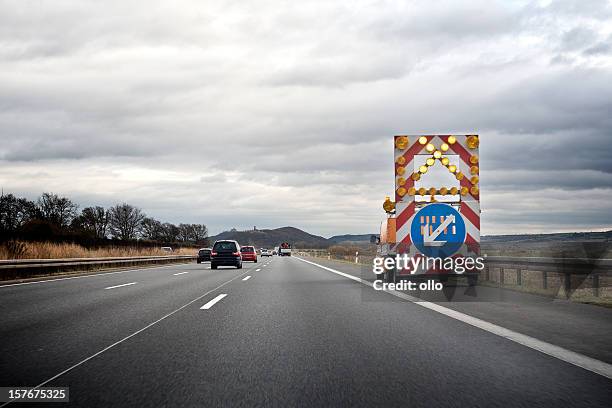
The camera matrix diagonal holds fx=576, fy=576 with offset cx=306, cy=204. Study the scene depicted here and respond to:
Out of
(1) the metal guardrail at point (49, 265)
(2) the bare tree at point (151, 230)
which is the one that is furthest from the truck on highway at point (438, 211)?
(2) the bare tree at point (151, 230)

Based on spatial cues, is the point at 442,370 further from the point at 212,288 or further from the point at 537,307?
the point at 212,288

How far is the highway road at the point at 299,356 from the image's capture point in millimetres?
4648

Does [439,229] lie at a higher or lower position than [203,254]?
higher

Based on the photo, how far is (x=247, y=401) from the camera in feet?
14.7

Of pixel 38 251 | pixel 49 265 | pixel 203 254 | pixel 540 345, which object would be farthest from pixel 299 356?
pixel 203 254

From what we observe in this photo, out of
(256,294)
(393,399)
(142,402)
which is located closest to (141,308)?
(256,294)

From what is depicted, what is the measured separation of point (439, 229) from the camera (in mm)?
13031

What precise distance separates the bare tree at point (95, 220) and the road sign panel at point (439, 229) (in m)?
87.7

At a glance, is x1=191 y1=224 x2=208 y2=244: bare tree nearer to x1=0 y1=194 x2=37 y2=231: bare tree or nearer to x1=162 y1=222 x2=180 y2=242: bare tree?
x1=162 y1=222 x2=180 y2=242: bare tree

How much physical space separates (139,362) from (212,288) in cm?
1021

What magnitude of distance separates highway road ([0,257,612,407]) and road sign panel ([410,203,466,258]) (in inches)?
92.0

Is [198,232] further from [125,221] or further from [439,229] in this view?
[439,229]

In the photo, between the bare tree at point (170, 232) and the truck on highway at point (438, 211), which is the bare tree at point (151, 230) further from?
the truck on highway at point (438, 211)

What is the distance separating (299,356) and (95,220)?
103483 mm
